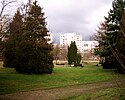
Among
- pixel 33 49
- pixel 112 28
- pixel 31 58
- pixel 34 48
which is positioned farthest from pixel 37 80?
pixel 112 28

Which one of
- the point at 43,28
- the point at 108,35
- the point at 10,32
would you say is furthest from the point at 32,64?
the point at 108,35

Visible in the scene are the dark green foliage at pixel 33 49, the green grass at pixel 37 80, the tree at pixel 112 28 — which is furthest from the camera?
the tree at pixel 112 28

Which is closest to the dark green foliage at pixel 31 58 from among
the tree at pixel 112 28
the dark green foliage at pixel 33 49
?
the dark green foliage at pixel 33 49

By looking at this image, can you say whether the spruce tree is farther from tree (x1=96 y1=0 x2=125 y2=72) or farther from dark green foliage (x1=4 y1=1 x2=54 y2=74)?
tree (x1=96 y1=0 x2=125 y2=72)

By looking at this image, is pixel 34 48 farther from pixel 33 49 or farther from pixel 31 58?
pixel 31 58

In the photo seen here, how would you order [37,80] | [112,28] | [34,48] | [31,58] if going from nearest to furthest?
[37,80] < [31,58] < [34,48] < [112,28]

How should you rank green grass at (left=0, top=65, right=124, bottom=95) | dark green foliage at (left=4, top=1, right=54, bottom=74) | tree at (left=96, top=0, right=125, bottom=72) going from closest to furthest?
green grass at (left=0, top=65, right=124, bottom=95), dark green foliage at (left=4, top=1, right=54, bottom=74), tree at (left=96, top=0, right=125, bottom=72)

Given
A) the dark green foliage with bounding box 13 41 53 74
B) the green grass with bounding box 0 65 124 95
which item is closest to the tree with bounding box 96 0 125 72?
the green grass with bounding box 0 65 124 95

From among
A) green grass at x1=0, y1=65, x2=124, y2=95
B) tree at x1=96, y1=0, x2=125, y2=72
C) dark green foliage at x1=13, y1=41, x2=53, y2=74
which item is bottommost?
green grass at x1=0, y1=65, x2=124, y2=95

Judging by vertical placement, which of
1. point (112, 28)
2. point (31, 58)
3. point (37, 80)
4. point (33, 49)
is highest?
point (112, 28)

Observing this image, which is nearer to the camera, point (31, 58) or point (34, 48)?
point (31, 58)

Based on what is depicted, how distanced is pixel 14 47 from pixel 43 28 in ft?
16.8

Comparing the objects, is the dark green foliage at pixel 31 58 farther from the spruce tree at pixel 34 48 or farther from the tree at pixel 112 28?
the tree at pixel 112 28

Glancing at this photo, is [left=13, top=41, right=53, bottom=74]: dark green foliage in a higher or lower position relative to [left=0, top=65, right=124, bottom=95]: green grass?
higher
